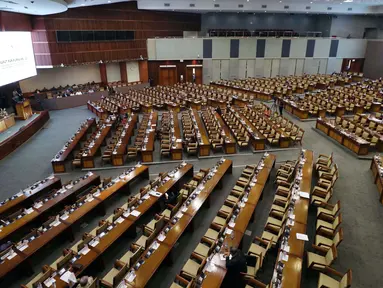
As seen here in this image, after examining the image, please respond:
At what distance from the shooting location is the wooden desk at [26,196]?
26.0ft

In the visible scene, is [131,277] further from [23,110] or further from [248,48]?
[248,48]

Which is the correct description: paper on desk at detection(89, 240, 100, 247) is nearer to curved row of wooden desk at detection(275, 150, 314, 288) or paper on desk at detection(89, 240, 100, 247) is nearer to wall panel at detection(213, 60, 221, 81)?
curved row of wooden desk at detection(275, 150, 314, 288)

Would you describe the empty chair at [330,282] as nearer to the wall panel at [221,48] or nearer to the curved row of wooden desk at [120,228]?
the curved row of wooden desk at [120,228]

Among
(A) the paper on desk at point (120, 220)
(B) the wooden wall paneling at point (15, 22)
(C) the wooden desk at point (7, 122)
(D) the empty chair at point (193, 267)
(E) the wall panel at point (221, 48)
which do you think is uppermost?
(B) the wooden wall paneling at point (15, 22)

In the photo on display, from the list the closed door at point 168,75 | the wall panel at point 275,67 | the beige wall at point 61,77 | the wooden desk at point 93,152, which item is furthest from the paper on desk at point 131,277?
the wall panel at point 275,67

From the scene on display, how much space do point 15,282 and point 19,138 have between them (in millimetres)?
10053

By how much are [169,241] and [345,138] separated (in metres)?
10.2

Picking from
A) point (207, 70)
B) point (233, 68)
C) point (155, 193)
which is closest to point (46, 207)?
point (155, 193)

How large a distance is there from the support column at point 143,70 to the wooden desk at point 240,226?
846 inches

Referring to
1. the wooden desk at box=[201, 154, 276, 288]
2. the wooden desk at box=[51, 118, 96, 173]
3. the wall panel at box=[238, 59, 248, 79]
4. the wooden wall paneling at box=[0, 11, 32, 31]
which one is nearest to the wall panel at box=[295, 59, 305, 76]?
the wall panel at box=[238, 59, 248, 79]

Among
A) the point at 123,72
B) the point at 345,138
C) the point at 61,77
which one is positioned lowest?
the point at 345,138

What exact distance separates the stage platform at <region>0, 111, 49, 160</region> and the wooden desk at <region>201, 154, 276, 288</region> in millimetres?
11869

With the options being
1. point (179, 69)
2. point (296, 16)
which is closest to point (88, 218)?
point (179, 69)

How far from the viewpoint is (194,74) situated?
2930 centimetres
